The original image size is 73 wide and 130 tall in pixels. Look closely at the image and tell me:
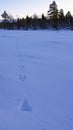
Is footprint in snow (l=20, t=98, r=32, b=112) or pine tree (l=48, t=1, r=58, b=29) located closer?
footprint in snow (l=20, t=98, r=32, b=112)

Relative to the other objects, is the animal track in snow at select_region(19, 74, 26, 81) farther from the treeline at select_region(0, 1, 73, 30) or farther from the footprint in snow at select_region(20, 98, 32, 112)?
the treeline at select_region(0, 1, 73, 30)

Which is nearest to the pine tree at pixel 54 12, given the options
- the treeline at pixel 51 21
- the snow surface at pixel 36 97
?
the treeline at pixel 51 21

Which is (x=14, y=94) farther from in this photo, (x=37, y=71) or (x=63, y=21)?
(x=63, y=21)

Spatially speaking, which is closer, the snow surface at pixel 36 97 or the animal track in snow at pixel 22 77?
the snow surface at pixel 36 97

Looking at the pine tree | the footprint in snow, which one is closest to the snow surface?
the footprint in snow

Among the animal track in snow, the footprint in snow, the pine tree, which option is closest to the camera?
the footprint in snow

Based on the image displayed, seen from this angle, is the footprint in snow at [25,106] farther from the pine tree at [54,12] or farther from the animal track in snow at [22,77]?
the pine tree at [54,12]

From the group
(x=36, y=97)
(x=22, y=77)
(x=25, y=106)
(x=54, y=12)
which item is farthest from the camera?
(x=54, y=12)

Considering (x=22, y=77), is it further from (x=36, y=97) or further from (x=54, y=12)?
(x=54, y=12)

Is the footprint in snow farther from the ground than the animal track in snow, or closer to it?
closer to it

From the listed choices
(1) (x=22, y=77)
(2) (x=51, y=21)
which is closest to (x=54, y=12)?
(2) (x=51, y=21)

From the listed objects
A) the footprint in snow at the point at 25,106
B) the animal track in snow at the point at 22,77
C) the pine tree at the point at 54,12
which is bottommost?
the footprint in snow at the point at 25,106

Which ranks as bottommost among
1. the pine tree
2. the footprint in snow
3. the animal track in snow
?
the footprint in snow

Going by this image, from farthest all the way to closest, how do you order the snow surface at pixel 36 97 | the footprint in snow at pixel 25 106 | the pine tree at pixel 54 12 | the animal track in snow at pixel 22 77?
the pine tree at pixel 54 12 < the animal track in snow at pixel 22 77 < the footprint in snow at pixel 25 106 < the snow surface at pixel 36 97
